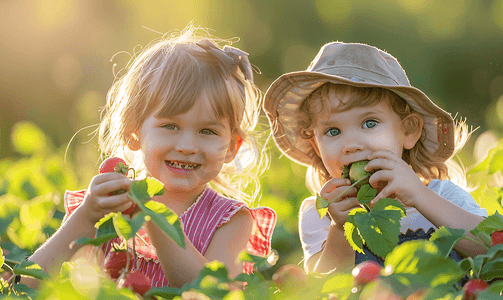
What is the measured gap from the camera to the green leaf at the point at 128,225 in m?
0.78

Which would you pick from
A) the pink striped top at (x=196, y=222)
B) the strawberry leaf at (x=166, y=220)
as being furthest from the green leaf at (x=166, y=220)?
the pink striped top at (x=196, y=222)

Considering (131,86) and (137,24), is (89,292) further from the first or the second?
(137,24)

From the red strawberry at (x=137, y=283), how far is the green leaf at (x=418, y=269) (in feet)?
1.36

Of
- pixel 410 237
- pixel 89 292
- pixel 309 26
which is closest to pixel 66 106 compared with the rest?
pixel 309 26

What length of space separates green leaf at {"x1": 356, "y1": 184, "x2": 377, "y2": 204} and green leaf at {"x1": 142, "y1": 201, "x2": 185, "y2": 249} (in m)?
0.66

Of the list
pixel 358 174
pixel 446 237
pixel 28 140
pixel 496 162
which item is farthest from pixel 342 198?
pixel 28 140

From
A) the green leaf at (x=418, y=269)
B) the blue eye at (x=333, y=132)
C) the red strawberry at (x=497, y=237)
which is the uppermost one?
the green leaf at (x=418, y=269)

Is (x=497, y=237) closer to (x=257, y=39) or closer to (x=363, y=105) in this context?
(x=363, y=105)

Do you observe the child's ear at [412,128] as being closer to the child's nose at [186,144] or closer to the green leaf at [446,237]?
the child's nose at [186,144]

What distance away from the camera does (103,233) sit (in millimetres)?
854

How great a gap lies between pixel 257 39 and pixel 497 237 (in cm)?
636

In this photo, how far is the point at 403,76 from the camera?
186 centimetres

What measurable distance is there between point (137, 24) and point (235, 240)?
5.70 m

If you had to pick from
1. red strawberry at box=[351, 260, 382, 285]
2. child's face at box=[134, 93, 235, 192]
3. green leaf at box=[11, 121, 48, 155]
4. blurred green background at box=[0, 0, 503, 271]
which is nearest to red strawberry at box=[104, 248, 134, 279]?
red strawberry at box=[351, 260, 382, 285]
